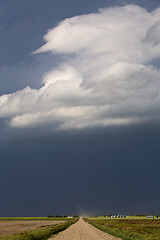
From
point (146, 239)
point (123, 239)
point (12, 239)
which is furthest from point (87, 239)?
point (12, 239)

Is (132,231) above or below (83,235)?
below

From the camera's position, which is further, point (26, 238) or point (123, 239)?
point (123, 239)

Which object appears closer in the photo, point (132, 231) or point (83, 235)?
point (83, 235)

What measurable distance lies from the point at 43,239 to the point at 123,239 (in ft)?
38.2

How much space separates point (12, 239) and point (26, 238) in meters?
3.35

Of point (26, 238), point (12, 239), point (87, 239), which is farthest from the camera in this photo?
point (87, 239)

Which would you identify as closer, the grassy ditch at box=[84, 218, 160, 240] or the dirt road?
the dirt road

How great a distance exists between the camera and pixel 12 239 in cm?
3694

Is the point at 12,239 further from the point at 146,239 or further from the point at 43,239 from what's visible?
the point at 146,239

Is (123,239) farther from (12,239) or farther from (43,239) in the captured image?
(12,239)

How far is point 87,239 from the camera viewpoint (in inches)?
1687

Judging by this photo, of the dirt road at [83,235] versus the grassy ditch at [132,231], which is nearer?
the dirt road at [83,235]

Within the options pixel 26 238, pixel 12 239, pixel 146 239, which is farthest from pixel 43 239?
pixel 146 239

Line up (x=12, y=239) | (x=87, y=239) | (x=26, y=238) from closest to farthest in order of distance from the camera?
(x=12, y=239)
(x=26, y=238)
(x=87, y=239)
